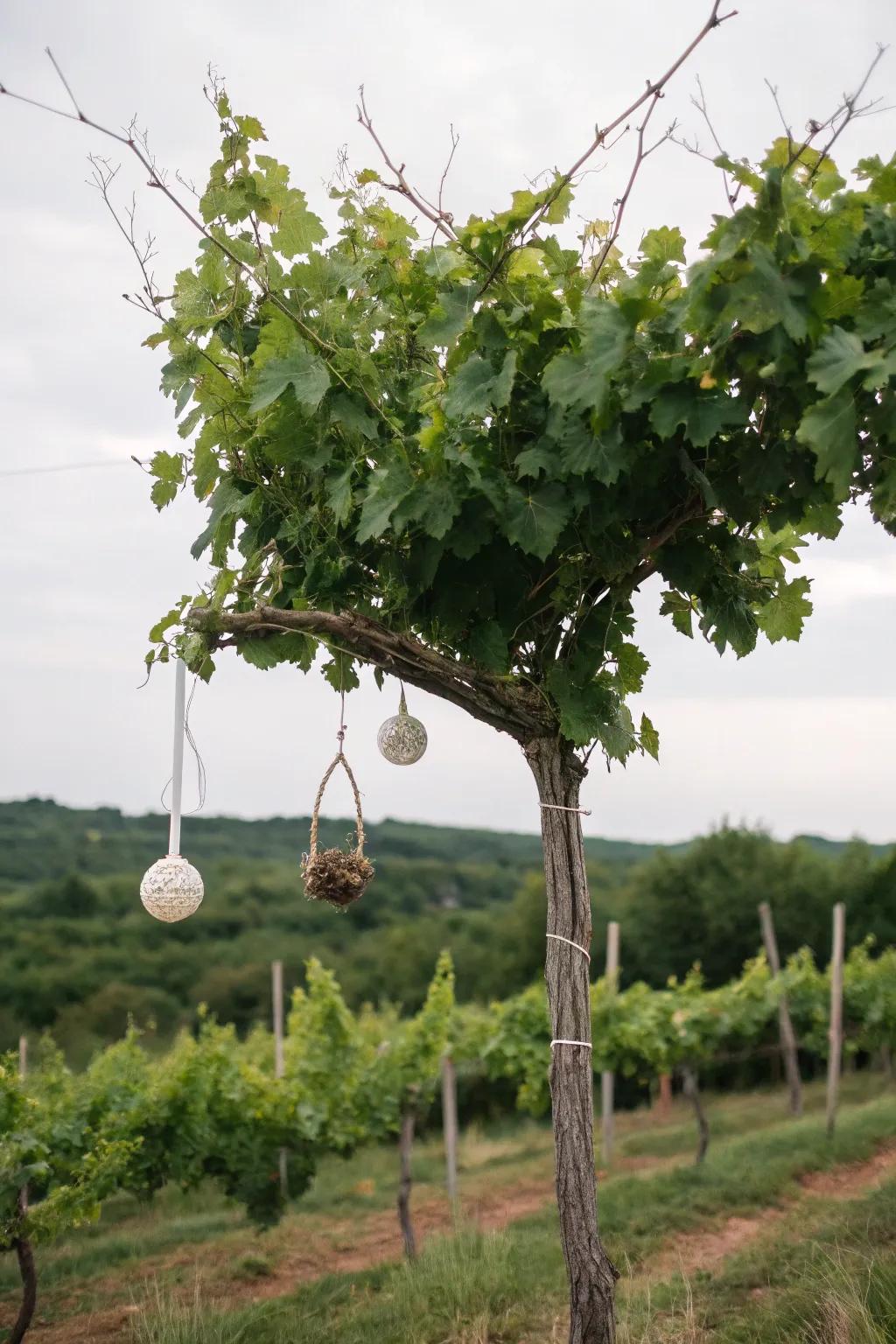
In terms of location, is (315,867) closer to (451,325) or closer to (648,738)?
(648,738)

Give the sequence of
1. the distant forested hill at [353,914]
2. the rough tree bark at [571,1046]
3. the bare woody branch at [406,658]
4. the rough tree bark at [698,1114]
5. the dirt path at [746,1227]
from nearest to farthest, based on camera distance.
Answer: the bare woody branch at [406,658]
the rough tree bark at [571,1046]
the dirt path at [746,1227]
the rough tree bark at [698,1114]
the distant forested hill at [353,914]

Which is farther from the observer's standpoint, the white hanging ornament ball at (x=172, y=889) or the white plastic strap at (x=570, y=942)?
the white plastic strap at (x=570, y=942)

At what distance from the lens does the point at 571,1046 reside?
4.02m

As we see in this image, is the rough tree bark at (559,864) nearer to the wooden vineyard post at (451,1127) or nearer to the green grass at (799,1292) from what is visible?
the green grass at (799,1292)

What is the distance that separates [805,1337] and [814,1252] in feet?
4.21

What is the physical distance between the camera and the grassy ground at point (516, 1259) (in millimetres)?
4766

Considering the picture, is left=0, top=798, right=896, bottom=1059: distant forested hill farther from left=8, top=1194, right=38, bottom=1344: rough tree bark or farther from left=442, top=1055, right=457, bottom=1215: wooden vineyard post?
left=8, top=1194, right=38, bottom=1344: rough tree bark

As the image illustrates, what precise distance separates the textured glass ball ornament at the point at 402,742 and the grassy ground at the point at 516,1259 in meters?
2.17

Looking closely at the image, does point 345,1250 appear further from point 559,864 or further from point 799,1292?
point 559,864

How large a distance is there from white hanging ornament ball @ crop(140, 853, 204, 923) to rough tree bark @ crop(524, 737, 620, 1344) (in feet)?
3.91

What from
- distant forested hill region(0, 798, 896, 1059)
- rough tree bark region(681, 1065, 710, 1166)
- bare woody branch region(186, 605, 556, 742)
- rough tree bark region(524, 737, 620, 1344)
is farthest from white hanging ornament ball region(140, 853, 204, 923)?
distant forested hill region(0, 798, 896, 1059)

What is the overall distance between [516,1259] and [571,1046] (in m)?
2.91

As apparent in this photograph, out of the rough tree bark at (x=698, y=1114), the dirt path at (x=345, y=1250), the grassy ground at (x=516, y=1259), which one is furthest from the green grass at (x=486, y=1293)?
the rough tree bark at (x=698, y=1114)

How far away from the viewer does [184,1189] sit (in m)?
8.77
